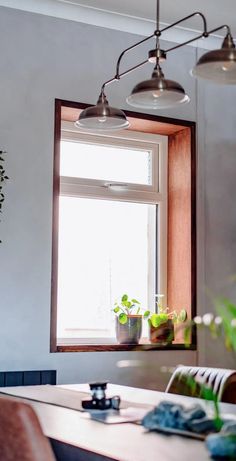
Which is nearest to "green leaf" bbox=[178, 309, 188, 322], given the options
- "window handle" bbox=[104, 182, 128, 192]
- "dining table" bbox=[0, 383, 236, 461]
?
"window handle" bbox=[104, 182, 128, 192]

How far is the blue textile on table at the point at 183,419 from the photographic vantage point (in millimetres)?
1963

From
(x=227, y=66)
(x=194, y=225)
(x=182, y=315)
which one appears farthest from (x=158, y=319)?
(x=227, y=66)

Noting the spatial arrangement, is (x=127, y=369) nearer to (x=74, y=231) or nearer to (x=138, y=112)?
(x=74, y=231)

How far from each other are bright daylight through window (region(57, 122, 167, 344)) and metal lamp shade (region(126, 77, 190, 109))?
5.12 ft

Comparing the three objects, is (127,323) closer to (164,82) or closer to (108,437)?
(164,82)

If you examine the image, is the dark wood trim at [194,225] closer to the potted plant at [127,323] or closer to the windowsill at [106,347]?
the windowsill at [106,347]

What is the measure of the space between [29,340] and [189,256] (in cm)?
119

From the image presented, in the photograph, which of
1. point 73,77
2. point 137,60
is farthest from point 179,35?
point 73,77

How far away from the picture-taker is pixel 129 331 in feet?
14.0

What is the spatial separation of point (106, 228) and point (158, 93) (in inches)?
73.2

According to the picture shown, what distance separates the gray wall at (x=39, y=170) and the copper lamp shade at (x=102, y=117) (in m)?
0.92

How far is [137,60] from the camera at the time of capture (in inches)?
176

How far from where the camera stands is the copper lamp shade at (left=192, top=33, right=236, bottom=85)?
2.45m

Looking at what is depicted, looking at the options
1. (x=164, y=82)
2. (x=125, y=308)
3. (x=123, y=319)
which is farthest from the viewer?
(x=125, y=308)
